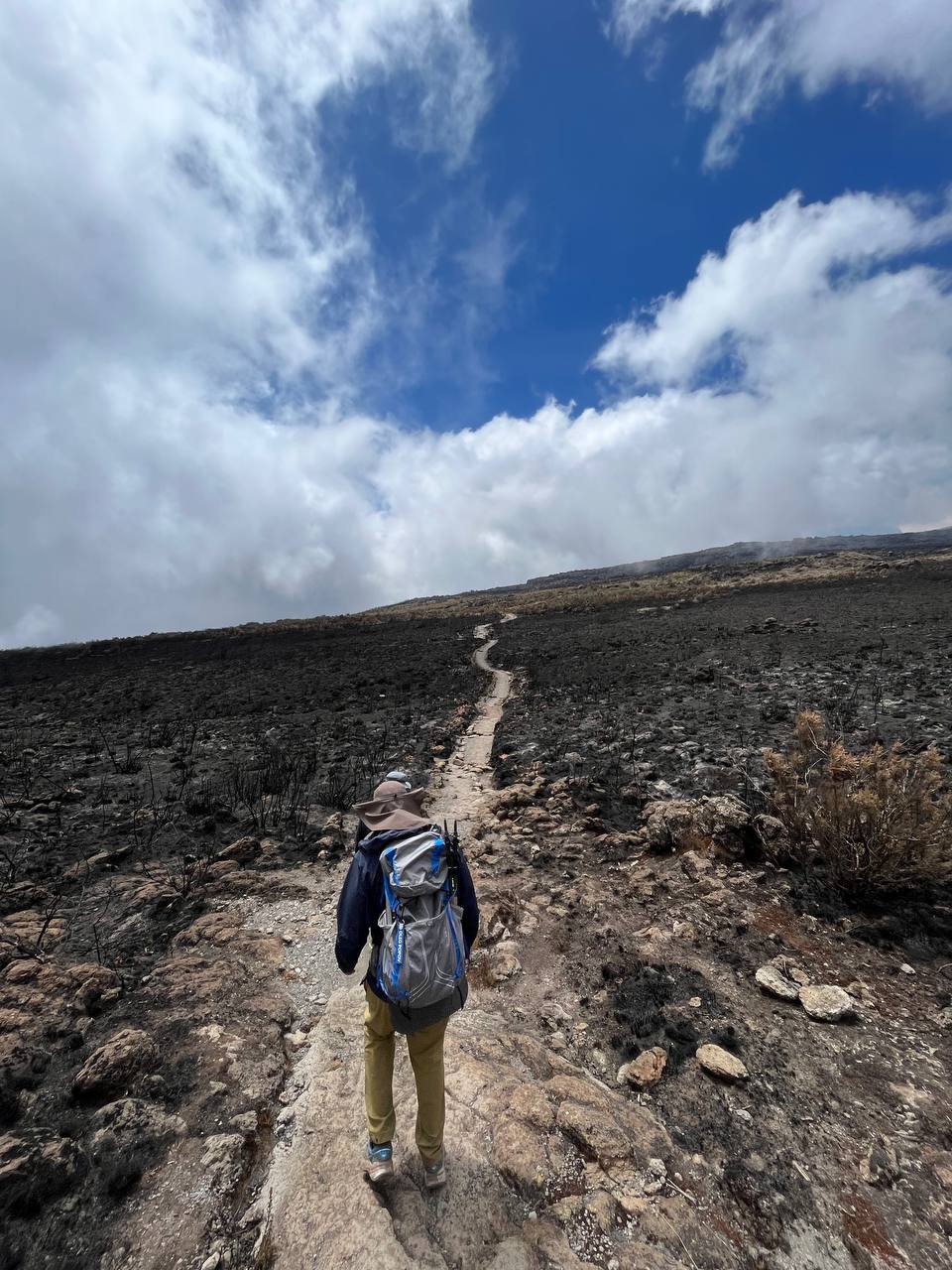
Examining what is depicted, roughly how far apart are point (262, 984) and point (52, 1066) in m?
1.70

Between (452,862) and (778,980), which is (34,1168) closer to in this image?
(452,862)

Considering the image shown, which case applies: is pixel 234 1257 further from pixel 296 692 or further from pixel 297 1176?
pixel 296 692

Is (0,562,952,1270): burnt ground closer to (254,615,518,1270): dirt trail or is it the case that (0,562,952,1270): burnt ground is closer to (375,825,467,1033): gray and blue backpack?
(254,615,518,1270): dirt trail

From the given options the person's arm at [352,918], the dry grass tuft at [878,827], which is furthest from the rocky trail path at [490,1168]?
the dry grass tuft at [878,827]

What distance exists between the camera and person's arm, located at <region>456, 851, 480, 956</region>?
3409mm

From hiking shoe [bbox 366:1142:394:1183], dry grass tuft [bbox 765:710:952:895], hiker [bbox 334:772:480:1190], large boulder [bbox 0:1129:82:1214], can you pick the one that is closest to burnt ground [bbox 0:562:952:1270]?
large boulder [bbox 0:1129:82:1214]

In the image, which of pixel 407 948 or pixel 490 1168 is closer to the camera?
pixel 407 948

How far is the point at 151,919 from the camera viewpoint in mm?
6590

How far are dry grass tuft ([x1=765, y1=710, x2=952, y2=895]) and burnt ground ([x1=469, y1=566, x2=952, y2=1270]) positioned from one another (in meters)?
0.32

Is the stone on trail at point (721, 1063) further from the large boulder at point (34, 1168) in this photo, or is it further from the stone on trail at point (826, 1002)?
the large boulder at point (34, 1168)

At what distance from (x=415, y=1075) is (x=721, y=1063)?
2.42 m

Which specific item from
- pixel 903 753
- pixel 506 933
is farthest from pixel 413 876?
pixel 903 753

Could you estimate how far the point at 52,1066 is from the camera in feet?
13.5

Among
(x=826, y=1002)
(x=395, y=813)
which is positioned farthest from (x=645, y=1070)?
(x=395, y=813)
